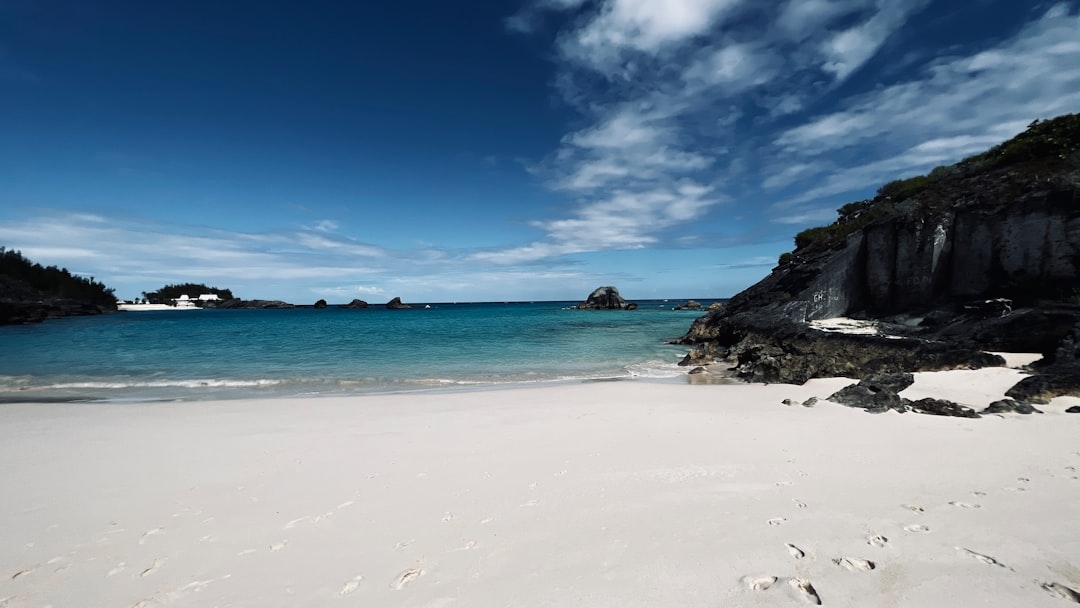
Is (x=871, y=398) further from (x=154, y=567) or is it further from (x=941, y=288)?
(x=941, y=288)

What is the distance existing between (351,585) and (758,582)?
316 cm

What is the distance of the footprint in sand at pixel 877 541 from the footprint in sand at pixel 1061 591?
2.85 ft

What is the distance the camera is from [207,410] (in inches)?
395

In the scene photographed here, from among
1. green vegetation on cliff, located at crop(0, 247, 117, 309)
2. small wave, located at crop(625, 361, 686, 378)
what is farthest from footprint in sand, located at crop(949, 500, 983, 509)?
green vegetation on cliff, located at crop(0, 247, 117, 309)

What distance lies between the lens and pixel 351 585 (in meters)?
3.34

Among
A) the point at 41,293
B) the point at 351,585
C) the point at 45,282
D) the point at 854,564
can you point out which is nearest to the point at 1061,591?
the point at 854,564

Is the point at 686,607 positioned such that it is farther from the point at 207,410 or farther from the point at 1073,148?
the point at 1073,148

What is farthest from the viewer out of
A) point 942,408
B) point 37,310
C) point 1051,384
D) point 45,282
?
point 45,282

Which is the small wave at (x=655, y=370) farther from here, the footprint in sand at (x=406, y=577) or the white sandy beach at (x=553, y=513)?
the footprint in sand at (x=406, y=577)

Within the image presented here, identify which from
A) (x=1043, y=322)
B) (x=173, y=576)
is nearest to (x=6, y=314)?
(x=173, y=576)

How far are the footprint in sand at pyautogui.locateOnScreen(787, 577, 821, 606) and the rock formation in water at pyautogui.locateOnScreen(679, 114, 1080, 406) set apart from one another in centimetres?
928

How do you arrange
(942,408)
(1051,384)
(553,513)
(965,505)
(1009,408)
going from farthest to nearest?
(1051,384) → (942,408) → (1009,408) → (553,513) → (965,505)

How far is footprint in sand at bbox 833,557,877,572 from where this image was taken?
3.25 m

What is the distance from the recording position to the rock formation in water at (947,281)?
12.4 meters
